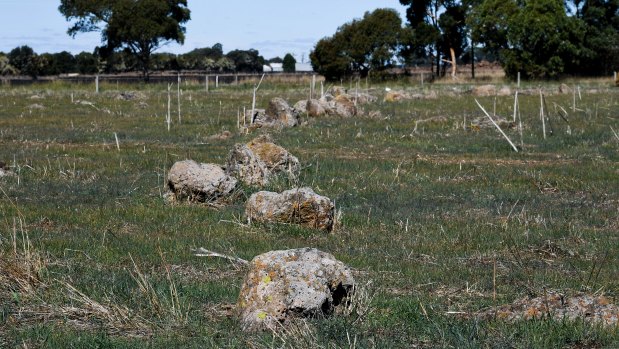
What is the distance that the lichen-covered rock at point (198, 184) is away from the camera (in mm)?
13211

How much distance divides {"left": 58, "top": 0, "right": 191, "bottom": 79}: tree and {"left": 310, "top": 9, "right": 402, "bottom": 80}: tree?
49.2 feet

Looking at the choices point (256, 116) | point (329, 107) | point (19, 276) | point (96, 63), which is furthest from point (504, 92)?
point (96, 63)

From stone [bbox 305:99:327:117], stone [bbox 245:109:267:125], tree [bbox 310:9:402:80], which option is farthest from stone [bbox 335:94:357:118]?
tree [bbox 310:9:402:80]

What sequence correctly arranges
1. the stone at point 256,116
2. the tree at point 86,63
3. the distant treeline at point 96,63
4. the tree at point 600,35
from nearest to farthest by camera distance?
the stone at point 256,116 < the tree at point 600,35 < the distant treeline at point 96,63 < the tree at point 86,63

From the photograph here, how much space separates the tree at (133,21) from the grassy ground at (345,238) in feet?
183

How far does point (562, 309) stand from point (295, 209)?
16.4ft

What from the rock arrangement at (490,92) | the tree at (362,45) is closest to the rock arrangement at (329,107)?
the rock arrangement at (490,92)

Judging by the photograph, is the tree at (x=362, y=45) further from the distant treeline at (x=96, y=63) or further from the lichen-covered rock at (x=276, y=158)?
the lichen-covered rock at (x=276, y=158)

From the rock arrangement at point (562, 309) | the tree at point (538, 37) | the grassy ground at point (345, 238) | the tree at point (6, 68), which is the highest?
the tree at point (538, 37)

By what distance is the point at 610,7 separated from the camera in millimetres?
78688

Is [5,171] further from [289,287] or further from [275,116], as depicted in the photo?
[275,116]

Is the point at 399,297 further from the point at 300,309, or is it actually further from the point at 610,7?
the point at 610,7

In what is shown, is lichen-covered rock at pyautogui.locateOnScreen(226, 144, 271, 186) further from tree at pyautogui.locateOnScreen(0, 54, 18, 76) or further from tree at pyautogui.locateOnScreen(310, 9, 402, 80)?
tree at pyautogui.locateOnScreen(0, 54, 18, 76)

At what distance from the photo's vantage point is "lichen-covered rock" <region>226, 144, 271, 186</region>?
14789mm
